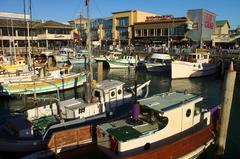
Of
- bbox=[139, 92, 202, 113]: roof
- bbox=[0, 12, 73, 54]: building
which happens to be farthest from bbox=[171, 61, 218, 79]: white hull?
bbox=[0, 12, 73, 54]: building

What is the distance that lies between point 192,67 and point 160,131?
33278 millimetres

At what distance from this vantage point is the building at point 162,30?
75.0 m

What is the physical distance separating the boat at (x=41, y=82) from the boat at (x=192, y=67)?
58.5ft

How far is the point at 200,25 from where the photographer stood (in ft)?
241

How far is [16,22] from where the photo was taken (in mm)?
78000

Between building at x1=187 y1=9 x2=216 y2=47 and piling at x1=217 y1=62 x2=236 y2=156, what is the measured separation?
61.6 metres

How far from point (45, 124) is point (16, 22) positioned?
70.9m

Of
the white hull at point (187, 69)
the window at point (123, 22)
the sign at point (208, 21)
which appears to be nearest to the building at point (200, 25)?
the sign at point (208, 21)

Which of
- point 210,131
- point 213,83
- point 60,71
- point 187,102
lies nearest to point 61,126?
point 187,102

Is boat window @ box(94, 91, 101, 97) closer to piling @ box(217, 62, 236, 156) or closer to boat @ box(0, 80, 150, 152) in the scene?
boat @ box(0, 80, 150, 152)

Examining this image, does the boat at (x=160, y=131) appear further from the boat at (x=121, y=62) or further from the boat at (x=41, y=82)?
the boat at (x=121, y=62)

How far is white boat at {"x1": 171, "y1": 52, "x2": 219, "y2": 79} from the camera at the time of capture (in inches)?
1700

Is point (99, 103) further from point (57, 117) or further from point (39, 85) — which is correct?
point (39, 85)

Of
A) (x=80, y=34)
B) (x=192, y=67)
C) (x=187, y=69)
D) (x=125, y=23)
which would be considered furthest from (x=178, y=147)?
(x=125, y=23)
